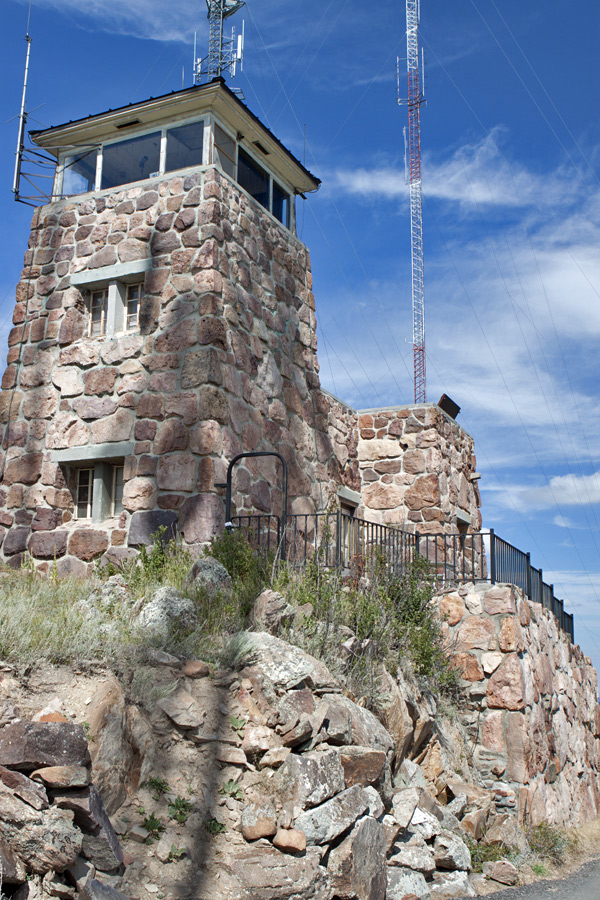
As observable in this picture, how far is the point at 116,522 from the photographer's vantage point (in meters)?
10.6

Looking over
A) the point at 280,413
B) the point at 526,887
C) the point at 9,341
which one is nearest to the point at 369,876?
the point at 526,887

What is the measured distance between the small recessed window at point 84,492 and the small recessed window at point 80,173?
13.7ft

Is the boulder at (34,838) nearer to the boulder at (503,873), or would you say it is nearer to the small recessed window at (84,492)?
the boulder at (503,873)

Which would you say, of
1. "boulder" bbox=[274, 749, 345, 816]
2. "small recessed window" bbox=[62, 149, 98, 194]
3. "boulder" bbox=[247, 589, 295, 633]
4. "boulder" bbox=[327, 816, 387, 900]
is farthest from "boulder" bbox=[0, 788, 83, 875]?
"small recessed window" bbox=[62, 149, 98, 194]

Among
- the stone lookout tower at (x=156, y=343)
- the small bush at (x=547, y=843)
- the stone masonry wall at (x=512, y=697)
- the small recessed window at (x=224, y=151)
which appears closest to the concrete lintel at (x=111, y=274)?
the stone lookout tower at (x=156, y=343)

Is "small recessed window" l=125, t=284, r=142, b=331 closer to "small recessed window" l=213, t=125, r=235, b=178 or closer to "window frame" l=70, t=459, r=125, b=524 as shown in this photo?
"window frame" l=70, t=459, r=125, b=524

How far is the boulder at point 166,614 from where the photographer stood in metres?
6.83

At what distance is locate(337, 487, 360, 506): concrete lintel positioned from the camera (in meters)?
13.9

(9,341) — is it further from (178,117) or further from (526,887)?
(526,887)

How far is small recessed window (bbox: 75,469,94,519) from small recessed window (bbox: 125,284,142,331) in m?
2.04

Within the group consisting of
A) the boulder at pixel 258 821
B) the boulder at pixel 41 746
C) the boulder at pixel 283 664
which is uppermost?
the boulder at pixel 283 664

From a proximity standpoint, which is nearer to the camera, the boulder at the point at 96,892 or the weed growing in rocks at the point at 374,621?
the boulder at the point at 96,892

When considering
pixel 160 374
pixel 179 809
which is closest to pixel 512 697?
pixel 179 809

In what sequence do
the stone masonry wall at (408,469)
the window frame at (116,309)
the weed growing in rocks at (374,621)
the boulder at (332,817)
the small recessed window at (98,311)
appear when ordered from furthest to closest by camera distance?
the stone masonry wall at (408,469) → the small recessed window at (98,311) → the window frame at (116,309) → the weed growing in rocks at (374,621) → the boulder at (332,817)
